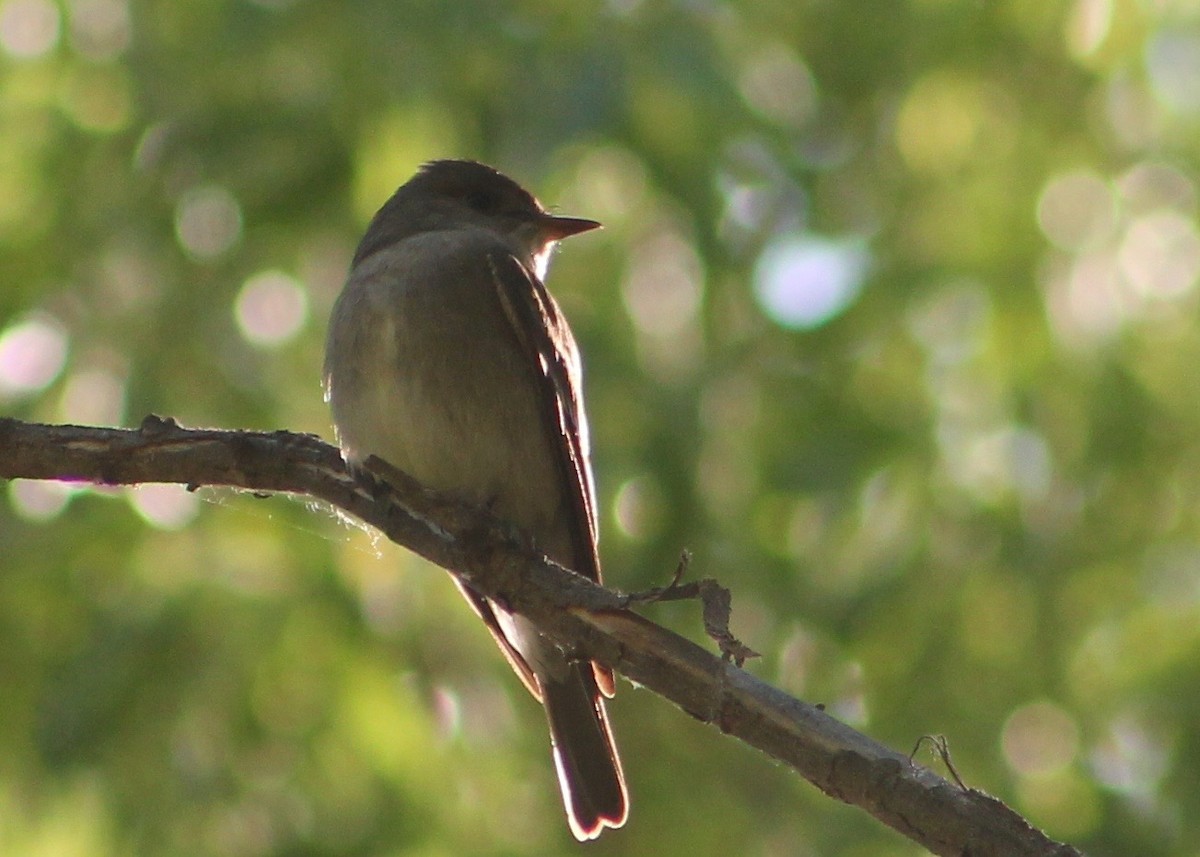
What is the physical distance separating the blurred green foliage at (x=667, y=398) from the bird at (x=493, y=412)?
51 centimetres

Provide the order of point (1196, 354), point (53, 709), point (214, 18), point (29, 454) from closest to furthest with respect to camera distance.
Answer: point (29, 454), point (53, 709), point (214, 18), point (1196, 354)

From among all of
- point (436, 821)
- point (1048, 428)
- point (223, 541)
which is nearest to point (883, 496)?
point (1048, 428)

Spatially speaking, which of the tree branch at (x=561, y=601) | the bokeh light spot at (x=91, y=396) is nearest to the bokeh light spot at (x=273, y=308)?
the bokeh light spot at (x=91, y=396)

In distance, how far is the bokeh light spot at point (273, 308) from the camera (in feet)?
19.4

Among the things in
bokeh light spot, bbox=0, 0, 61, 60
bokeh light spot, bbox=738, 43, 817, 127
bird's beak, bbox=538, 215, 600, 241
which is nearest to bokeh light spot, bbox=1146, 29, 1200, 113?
bokeh light spot, bbox=738, 43, 817, 127

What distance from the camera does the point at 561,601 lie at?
3186mm

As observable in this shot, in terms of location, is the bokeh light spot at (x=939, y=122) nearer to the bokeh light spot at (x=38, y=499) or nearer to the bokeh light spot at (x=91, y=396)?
the bokeh light spot at (x=91, y=396)

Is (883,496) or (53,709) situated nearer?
(53,709)

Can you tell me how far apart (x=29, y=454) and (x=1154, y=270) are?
14.5 feet

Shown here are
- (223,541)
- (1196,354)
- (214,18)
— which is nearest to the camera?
(223,541)

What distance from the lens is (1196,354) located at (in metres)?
5.88

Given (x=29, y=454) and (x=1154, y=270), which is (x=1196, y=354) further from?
(x=29, y=454)

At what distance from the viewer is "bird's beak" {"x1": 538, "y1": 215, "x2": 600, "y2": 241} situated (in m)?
5.35

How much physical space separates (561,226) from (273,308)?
1.37 m
